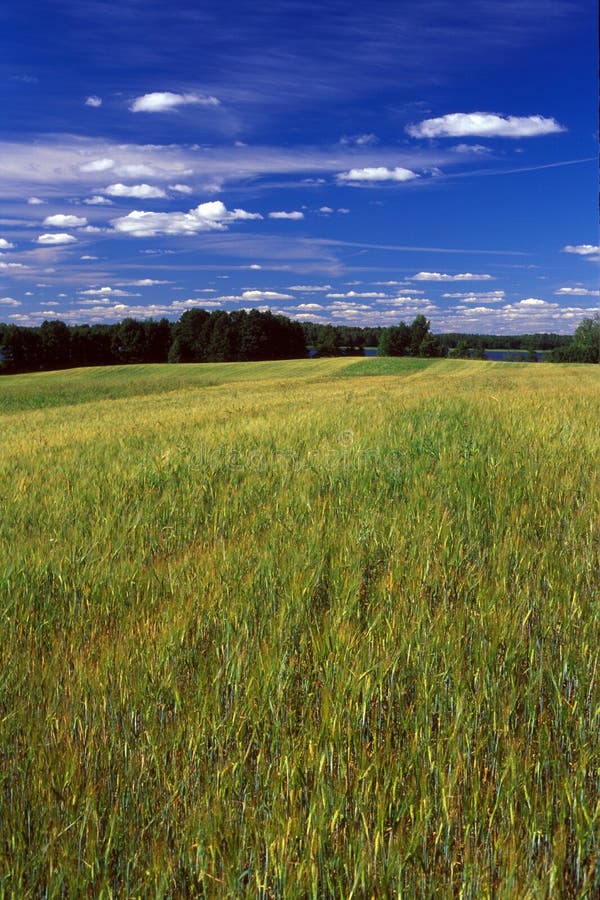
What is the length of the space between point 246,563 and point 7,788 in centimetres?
160

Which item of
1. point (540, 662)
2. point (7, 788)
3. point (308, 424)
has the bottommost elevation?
point (7, 788)

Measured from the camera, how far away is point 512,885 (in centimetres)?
135

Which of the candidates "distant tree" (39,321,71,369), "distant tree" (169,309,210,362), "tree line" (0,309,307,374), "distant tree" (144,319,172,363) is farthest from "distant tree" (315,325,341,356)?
"distant tree" (39,321,71,369)

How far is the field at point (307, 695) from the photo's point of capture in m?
1.48

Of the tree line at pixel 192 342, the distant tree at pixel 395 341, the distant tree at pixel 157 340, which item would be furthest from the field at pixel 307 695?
the distant tree at pixel 395 341

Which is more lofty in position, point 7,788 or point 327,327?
point 327,327

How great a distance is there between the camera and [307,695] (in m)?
2.08

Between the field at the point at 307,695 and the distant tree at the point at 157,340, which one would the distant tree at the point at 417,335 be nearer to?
the distant tree at the point at 157,340

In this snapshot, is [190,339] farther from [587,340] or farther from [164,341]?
[587,340]

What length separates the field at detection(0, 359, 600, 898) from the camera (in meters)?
1.48

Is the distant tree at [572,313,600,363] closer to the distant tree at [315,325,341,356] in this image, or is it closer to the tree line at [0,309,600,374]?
the tree line at [0,309,600,374]

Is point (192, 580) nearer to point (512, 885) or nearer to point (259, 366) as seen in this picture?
Result: point (512, 885)

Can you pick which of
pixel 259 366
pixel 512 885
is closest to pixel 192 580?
pixel 512 885

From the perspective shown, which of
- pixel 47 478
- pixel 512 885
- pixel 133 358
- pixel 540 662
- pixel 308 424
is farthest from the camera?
pixel 133 358
